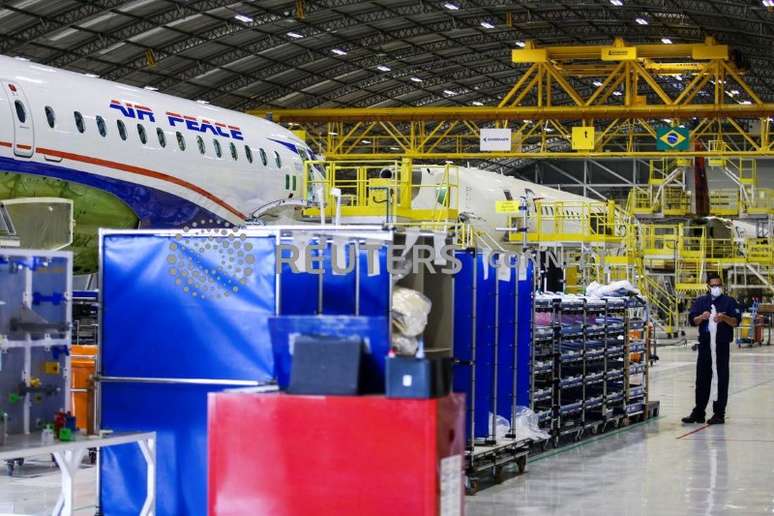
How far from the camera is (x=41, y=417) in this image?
8656 millimetres

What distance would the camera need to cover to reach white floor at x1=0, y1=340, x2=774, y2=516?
11.5m

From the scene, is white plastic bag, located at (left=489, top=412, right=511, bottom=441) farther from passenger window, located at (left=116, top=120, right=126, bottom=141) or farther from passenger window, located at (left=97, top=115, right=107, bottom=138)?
passenger window, located at (left=116, top=120, right=126, bottom=141)

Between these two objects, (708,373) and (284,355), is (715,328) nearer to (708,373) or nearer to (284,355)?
(708,373)

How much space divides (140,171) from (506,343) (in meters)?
8.43

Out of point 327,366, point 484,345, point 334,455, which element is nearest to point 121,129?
point 484,345

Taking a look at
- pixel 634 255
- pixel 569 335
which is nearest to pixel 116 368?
pixel 569 335

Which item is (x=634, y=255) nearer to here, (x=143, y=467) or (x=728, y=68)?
(x=728, y=68)

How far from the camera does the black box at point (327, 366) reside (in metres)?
6.90

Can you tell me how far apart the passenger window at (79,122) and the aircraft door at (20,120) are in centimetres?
109

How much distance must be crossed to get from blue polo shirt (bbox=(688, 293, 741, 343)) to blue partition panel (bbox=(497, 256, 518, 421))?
5.47m

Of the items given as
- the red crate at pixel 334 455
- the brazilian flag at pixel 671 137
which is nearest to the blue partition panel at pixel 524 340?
the red crate at pixel 334 455

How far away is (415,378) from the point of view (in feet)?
21.7

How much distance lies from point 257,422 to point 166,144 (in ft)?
46.1

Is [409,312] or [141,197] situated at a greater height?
[141,197]
